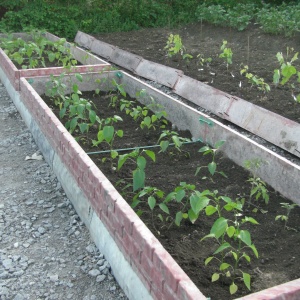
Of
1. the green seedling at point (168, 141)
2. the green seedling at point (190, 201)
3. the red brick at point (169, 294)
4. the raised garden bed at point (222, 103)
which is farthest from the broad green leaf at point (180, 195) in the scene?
the raised garden bed at point (222, 103)

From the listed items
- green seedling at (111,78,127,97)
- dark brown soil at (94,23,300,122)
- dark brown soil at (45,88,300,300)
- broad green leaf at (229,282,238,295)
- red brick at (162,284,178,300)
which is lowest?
dark brown soil at (94,23,300,122)

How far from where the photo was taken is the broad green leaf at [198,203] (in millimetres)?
3449

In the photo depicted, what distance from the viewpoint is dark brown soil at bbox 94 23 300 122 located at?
6996mm

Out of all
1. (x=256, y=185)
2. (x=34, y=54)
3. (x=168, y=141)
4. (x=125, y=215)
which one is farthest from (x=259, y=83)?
(x=34, y=54)

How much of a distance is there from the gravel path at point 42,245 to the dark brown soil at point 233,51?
3.00 meters

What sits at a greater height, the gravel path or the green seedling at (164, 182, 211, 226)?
the green seedling at (164, 182, 211, 226)

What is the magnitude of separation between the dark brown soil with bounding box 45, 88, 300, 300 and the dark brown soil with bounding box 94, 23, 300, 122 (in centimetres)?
173

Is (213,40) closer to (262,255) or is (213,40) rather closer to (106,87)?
(106,87)

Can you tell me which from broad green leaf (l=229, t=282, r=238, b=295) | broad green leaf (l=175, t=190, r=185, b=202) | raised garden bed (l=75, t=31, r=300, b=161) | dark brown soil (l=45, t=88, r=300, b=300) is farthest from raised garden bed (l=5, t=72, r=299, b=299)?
raised garden bed (l=75, t=31, r=300, b=161)

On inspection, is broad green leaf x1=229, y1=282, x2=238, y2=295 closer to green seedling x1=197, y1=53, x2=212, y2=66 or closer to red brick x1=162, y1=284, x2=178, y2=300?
red brick x1=162, y1=284, x2=178, y2=300

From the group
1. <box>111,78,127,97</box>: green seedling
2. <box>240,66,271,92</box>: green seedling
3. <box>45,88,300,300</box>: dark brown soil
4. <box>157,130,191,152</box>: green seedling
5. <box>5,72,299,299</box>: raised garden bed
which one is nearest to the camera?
<box>5,72,299,299</box>: raised garden bed

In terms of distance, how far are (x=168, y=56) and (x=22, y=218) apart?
225 inches

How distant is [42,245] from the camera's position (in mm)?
4184

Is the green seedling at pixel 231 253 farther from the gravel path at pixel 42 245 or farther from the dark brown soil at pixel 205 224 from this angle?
the gravel path at pixel 42 245
